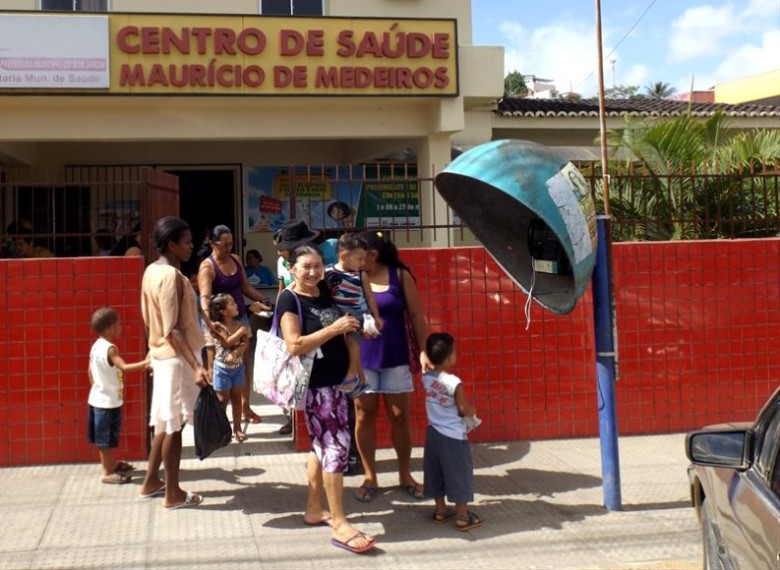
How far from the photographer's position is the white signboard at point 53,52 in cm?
1128

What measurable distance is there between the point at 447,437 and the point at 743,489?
91.1 inches

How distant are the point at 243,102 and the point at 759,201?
22.9ft

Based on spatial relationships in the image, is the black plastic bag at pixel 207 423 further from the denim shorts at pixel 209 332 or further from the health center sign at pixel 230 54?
the health center sign at pixel 230 54

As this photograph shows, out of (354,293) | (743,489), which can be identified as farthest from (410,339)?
(743,489)

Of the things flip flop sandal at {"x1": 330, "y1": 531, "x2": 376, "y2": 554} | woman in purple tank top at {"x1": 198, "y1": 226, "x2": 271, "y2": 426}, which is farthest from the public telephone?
woman in purple tank top at {"x1": 198, "y1": 226, "x2": 271, "y2": 426}

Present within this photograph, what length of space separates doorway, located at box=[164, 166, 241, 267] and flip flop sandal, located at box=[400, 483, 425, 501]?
1014 centimetres

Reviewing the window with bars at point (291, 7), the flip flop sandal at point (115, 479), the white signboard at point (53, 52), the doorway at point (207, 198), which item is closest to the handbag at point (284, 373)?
the flip flop sandal at point (115, 479)

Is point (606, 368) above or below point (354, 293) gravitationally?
below

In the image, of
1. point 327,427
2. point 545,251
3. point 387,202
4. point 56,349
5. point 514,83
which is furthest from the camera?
point 514,83

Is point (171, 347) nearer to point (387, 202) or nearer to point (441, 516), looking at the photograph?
point (441, 516)

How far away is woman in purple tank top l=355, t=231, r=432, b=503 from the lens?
18.8 ft

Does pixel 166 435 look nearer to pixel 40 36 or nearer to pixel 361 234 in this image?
pixel 361 234

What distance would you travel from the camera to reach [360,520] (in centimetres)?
548

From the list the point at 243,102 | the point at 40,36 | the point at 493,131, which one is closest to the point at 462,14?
the point at 493,131
